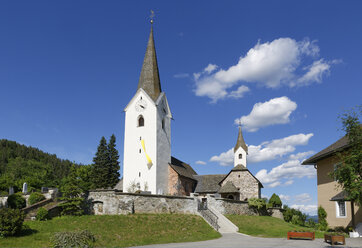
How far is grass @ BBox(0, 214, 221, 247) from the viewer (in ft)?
62.1

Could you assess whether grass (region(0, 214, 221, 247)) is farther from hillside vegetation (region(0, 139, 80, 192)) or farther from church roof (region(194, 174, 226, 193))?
hillside vegetation (region(0, 139, 80, 192))

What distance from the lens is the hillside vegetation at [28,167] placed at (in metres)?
58.4

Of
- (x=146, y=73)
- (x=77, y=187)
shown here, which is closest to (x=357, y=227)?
(x=77, y=187)

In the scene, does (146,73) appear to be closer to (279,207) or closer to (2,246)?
(279,207)

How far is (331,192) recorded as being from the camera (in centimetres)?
2858

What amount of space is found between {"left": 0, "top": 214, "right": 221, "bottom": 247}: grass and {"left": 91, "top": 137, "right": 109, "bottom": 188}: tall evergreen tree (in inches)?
1102

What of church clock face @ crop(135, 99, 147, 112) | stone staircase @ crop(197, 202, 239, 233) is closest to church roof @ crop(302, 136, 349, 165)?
stone staircase @ crop(197, 202, 239, 233)

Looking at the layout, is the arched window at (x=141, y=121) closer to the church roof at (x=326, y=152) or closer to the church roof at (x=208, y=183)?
the church roof at (x=208, y=183)

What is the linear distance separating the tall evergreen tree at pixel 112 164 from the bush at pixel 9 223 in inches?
1365

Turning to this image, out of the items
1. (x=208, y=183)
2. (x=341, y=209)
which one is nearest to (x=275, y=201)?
(x=208, y=183)

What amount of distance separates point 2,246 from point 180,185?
85.4 ft

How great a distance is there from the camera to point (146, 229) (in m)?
23.0

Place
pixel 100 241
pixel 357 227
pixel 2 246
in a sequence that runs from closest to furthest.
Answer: pixel 2 246, pixel 100 241, pixel 357 227

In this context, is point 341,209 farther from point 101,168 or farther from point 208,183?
point 101,168
